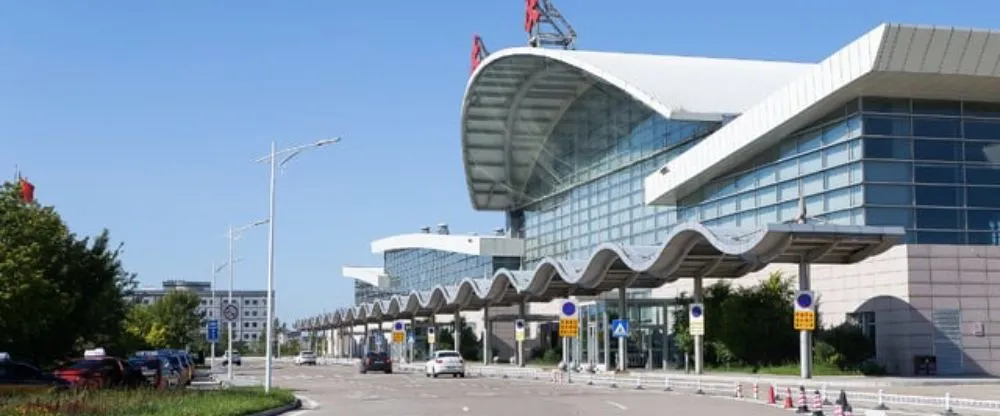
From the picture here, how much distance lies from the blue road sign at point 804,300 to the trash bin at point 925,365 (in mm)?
8177

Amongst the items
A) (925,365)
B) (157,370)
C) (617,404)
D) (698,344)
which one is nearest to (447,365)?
(698,344)

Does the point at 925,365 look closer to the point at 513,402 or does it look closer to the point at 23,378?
the point at 513,402

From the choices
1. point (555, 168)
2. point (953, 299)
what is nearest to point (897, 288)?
point (953, 299)

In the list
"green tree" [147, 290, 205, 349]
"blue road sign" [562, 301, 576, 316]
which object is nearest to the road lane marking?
"blue road sign" [562, 301, 576, 316]

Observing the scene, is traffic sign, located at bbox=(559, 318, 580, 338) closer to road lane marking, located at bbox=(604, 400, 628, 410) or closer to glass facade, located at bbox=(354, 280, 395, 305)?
road lane marking, located at bbox=(604, 400, 628, 410)

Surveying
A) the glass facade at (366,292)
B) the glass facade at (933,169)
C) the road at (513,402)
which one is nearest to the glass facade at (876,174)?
the glass facade at (933,169)

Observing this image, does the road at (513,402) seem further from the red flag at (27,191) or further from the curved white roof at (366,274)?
the curved white roof at (366,274)

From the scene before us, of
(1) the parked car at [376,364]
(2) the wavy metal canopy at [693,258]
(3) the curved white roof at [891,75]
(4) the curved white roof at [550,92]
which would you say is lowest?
(1) the parked car at [376,364]

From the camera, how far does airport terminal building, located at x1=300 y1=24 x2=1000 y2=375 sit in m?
47.4

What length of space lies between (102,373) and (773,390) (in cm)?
1767

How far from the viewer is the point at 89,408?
2370cm

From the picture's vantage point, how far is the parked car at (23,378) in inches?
1189

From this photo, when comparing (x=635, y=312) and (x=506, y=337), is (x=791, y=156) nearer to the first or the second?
(x=635, y=312)

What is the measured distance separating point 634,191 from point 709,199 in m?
10.7
